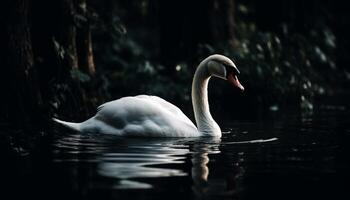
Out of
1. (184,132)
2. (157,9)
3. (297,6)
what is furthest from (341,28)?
(184,132)

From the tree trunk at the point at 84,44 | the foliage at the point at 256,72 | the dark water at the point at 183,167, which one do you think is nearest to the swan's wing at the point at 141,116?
the dark water at the point at 183,167

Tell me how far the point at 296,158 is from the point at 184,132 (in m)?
2.28

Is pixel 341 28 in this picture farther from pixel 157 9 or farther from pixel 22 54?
pixel 22 54

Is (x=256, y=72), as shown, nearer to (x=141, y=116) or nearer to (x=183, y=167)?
(x=141, y=116)

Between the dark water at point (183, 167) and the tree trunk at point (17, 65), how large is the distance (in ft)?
1.75

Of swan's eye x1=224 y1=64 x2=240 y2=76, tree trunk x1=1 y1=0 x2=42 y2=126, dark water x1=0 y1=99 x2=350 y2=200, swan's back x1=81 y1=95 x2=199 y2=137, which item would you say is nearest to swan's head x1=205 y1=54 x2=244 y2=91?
swan's eye x1=224 y1=64 x2=240 y2=76

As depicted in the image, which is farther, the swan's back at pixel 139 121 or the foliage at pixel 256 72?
the foliage at pixel 256 72

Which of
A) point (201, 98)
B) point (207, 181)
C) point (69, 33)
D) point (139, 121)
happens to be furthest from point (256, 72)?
point (207, 181)

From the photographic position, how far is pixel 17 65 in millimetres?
10555

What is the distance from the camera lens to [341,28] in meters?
28.1

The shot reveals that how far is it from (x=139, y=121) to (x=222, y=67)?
4.79 ft

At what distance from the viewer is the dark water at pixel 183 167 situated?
6.57m

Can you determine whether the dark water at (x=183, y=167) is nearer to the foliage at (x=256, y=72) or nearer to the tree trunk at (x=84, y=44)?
the tree trunk at (x=84, y=44)

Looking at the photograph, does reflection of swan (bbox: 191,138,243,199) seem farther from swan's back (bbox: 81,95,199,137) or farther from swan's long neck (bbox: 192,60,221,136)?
swan's long neck (bbox: 192,60,221,136)
